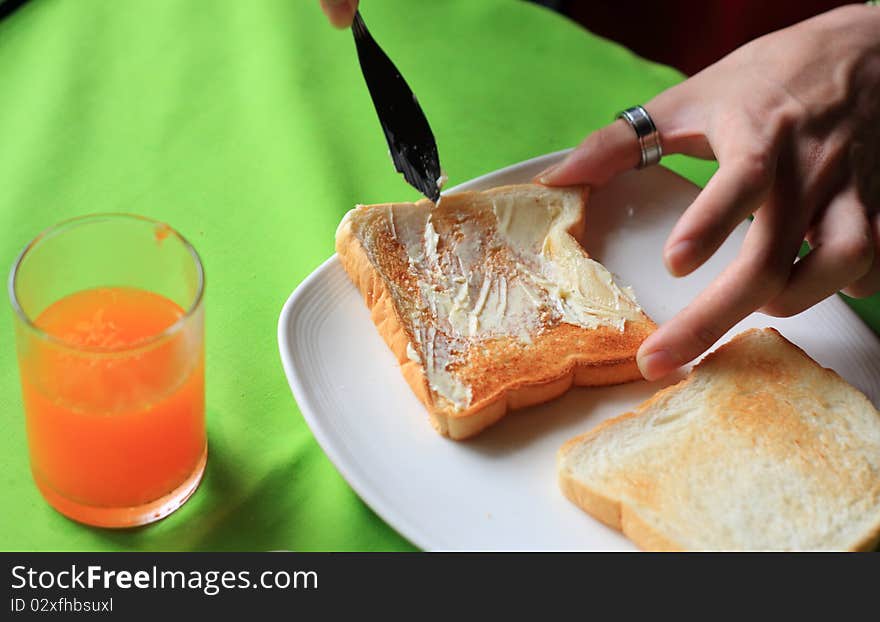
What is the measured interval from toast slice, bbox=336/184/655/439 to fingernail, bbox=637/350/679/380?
1.6 inches

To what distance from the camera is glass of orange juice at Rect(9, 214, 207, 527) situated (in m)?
1.13

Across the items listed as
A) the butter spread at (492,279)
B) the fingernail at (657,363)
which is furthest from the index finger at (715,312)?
the butter spread at (492,279)

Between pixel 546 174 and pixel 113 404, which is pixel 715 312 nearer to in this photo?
pixel 546 174

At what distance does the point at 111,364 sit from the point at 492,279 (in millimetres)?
702

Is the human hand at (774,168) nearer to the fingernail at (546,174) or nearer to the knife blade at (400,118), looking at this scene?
the fingernail at (546,174)

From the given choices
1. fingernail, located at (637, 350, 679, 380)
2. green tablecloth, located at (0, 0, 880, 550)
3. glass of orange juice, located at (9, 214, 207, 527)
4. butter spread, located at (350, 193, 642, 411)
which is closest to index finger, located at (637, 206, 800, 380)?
fingernail, located at (637, 350, 679, 380)

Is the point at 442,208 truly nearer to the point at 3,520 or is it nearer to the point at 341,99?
the point at 341,99

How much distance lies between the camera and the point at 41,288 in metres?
1.20

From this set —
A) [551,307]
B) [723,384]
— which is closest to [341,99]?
[551,307]

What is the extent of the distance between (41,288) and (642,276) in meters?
1.02

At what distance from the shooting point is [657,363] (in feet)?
4.88

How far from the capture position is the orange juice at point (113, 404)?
1.12m

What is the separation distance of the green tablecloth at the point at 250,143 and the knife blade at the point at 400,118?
0.51 feet

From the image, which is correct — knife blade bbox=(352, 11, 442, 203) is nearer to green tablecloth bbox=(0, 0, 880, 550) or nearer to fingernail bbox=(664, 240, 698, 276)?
green tablecloth bbox=(0, 0, 880, 550)
